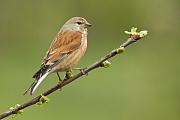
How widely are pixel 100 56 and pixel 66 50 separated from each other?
8.21 metres

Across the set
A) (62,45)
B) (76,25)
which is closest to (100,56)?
(76,25)

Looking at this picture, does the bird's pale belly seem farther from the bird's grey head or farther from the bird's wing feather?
the bird's grey head

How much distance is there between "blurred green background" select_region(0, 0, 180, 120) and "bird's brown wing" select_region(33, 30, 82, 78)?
4.58 meters

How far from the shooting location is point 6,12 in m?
14.6

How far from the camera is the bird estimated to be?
488cm

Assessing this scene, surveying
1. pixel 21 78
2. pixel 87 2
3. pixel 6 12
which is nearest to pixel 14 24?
pixel 6 12

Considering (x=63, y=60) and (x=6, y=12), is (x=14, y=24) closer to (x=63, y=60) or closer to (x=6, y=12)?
(x=6, y=12)

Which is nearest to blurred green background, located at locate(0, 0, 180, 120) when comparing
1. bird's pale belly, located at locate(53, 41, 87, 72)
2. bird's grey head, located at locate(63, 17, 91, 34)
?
bird's grey head, located at locate(63, 17, 91, 34)

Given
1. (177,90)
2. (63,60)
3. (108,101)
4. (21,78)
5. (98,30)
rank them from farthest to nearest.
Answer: (98,30) → (21,78) → (177,90) → (108,101) → (63,60)

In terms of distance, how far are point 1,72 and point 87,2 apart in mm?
2912

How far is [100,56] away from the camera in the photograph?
1334cm

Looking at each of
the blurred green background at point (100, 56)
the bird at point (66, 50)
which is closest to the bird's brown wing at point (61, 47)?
the bird at point (66, 50)

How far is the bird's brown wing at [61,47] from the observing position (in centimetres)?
490

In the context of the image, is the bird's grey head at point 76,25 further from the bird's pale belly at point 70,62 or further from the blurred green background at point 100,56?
the blurred green background at point 100,56
